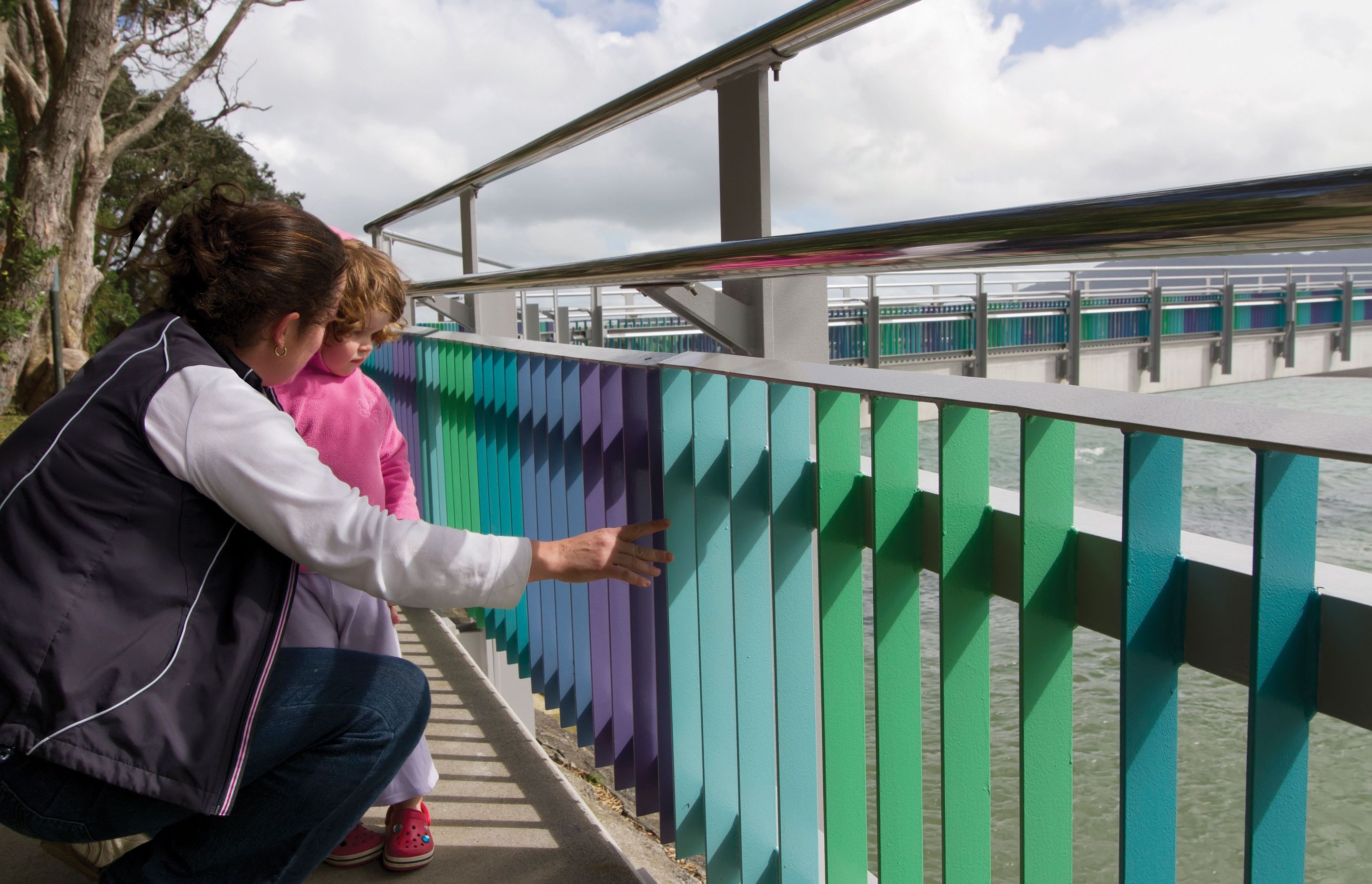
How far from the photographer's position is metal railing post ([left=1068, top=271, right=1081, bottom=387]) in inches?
647

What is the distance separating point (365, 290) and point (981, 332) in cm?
1610

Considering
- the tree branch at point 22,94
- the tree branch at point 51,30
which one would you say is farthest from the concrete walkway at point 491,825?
the tree branch at point 51,30

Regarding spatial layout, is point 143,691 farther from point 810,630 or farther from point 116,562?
point 810,630

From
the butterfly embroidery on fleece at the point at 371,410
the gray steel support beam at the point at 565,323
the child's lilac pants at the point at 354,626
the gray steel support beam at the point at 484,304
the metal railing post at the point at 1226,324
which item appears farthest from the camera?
the metal railing post at the point at 1226,324

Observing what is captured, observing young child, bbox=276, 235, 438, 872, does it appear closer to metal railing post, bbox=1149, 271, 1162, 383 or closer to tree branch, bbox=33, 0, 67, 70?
tree branch, bbox=33, 0, 67, 70

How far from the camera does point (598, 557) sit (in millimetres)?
1521

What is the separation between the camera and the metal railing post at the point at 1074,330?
53.9 ft

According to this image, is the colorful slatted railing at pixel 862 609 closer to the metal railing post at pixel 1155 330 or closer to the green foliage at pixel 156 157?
the metal railing post at pixel 1155 330

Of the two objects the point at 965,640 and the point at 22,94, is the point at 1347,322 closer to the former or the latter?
the point at 965,640

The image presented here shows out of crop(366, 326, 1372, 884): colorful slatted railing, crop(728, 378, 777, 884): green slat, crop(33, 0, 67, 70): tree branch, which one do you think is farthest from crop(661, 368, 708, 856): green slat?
crop(33, 0, 67, 70): tree branch

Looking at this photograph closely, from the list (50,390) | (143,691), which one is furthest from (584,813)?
(50,390)

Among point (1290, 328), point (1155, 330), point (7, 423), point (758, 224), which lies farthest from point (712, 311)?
point (1290, 328)

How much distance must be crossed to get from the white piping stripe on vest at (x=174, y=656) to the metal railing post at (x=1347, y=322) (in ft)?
69.4

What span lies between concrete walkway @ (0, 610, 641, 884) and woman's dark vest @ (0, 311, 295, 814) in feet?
2.82
